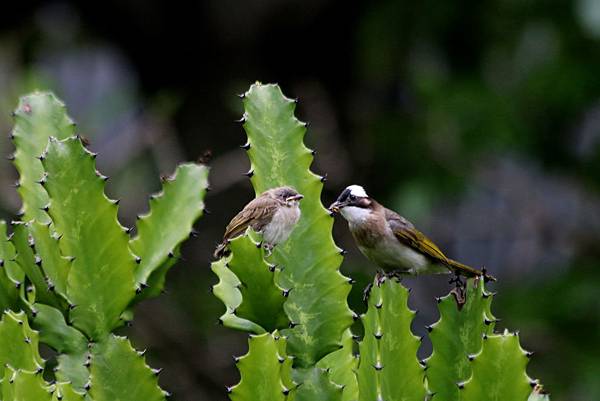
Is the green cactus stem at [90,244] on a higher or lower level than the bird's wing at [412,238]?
lower

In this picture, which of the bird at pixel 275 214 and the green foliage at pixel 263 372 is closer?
the green foliage at pixel 263 372

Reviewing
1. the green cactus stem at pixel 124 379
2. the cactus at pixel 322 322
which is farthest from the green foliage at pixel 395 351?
the green cactus stem at pixel 124 379

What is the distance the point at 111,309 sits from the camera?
2.84m

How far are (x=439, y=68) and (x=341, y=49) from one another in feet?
2.47

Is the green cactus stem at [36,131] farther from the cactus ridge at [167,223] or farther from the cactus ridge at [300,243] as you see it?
the cactus ridge at [300,243]

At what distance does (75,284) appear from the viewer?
283 cm

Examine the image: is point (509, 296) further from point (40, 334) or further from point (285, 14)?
point (40, 334)

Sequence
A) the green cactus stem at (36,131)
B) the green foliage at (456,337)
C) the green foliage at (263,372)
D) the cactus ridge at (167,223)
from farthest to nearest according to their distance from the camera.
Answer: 1. the green cactus stem at (36,131)
2. the cactus ridge at (167,223)
3. the green foliage at (456,337)
4. the green foliage at (263,372)

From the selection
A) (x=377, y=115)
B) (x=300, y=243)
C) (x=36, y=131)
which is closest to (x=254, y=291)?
(x=300, y=243)

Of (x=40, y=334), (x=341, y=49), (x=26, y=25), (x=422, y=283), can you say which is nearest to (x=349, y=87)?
(x=341, y=49)

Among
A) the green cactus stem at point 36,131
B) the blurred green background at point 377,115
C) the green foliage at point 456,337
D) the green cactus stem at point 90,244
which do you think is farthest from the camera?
the blurred green background at point 377,115

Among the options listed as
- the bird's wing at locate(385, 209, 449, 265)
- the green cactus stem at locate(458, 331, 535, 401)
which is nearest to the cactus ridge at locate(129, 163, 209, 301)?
the bird's wing at locate(385, 209, 449, 265)

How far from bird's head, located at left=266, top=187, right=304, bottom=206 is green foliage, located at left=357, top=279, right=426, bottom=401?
13.1 inches

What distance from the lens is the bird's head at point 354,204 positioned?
367 cm
